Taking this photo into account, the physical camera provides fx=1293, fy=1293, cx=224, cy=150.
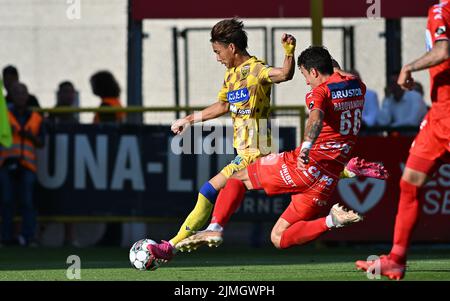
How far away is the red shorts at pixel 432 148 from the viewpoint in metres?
9.54

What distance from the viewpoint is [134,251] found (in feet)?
36.3

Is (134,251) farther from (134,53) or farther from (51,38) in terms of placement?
(51,38)

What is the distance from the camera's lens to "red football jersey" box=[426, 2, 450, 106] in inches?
373

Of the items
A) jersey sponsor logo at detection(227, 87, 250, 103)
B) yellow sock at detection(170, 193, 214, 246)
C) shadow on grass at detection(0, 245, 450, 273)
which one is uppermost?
jersey sponsor logo at detection(227, 87, 250, 103)

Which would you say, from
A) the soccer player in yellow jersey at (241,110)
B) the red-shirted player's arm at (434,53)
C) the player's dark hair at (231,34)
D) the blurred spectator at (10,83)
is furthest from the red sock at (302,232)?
the blurred spectator at (10,83)

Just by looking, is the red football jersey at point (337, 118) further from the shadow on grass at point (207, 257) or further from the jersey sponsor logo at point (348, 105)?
the shadow on grass at point (207, 257)

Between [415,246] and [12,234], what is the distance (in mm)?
5021

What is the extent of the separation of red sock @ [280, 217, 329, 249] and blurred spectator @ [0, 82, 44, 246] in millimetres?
5732

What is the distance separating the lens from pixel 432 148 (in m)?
9.57

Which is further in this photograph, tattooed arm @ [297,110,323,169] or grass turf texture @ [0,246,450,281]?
grass turf texture @ [0,246,450,281]

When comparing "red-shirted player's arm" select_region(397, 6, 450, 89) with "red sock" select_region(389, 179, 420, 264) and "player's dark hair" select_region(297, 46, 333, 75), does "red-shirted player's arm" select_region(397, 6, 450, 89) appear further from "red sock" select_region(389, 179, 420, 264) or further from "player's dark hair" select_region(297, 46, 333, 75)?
"player's dark hair" select_region(297, 46, 333, 75)

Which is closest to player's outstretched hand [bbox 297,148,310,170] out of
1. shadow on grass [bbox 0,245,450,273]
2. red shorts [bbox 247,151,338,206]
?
red shorts [bbox 247,151,338,206]

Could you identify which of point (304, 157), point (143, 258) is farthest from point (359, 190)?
point (304, 157)

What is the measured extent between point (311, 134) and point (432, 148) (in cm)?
103
